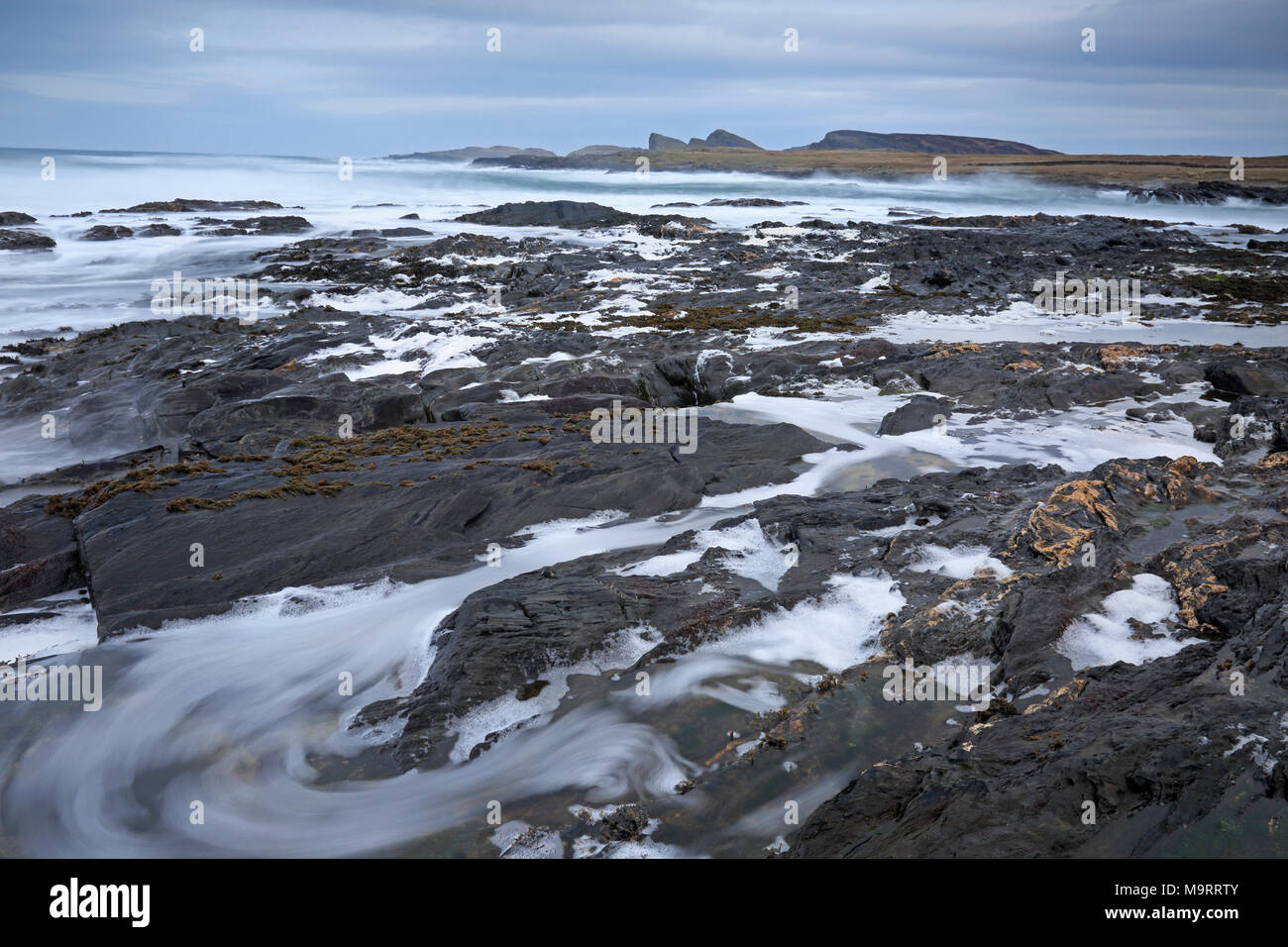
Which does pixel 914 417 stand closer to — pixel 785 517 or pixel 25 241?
pixel 785 517

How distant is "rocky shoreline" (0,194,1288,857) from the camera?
4.84 meters

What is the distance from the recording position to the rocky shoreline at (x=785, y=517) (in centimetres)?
484

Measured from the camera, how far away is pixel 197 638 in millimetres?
8359

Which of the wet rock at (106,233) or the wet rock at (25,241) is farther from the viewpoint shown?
the wet rock at (106,233)

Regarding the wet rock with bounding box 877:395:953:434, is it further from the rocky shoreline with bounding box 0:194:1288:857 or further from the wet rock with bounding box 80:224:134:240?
the wet rock with bounding box 80:224:134:240

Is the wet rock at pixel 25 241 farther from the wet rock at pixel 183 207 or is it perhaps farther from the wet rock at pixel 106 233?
the wet rock at pixel 183 207

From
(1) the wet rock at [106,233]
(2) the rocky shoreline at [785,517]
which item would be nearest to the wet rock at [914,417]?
(2) the rocky shoreline at [785,517]

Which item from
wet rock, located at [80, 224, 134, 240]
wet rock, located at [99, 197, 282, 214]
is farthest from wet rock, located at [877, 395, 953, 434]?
wet rock, located at [99, 197, 282, 214]

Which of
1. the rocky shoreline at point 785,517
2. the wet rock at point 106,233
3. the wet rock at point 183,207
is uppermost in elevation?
the wet rock at point 183,207

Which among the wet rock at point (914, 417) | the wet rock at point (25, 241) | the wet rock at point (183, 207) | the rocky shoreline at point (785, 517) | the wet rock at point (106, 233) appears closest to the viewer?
the rocky shoreline at point (785, 517)

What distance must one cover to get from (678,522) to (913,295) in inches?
838

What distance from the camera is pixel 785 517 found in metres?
9.80

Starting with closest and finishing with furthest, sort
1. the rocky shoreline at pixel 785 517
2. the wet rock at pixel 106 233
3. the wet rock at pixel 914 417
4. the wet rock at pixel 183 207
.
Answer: the rocky shoreline at pixel 785 517, the wet rock at pixel 914 417, the wet rock at pixel 106 233, the wet rock at pixel 183 207
